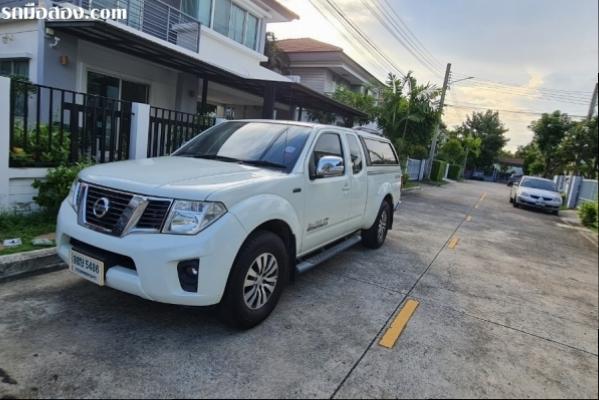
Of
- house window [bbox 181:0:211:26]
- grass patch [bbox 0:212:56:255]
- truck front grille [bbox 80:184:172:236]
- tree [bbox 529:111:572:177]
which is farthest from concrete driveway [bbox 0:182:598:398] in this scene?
tree [bbox 529:111:572:177]

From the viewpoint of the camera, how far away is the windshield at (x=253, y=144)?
408 centimetres

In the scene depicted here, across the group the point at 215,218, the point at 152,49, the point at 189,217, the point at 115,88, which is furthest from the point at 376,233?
the point at 115,88

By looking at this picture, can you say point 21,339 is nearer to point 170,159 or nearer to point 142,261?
point 142,261

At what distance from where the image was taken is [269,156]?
4102 millimetres

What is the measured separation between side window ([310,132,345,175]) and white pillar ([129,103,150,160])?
12.1 feet

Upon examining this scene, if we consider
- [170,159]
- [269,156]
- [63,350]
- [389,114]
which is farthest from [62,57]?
[389,114]

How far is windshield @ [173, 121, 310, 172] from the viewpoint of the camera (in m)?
4.08

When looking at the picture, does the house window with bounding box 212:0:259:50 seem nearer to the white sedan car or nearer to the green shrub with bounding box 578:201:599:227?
the white sedan car

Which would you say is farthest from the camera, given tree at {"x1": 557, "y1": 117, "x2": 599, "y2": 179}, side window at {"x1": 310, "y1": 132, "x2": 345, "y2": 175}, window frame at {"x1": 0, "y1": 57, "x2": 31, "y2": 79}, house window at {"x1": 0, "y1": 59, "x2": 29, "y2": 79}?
tree at {"x1": 557, "y1": 117, "x2": 599, "y2": 179}

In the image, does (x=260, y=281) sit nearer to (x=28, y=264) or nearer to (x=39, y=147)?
(x=28, y=264)

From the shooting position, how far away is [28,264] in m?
4.20

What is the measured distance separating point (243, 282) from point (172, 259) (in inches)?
24.8

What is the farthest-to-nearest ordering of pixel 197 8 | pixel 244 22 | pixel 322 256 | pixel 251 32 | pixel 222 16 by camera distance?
1. pixel 251 32
2. pixel 244 22
3. pixel 222 16
4. pixel 197 8
5. pixel 322 256

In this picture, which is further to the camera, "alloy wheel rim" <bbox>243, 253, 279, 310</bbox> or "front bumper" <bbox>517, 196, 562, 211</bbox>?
"front bumper" <bbox>517, 196, 562, 211</bbox>
